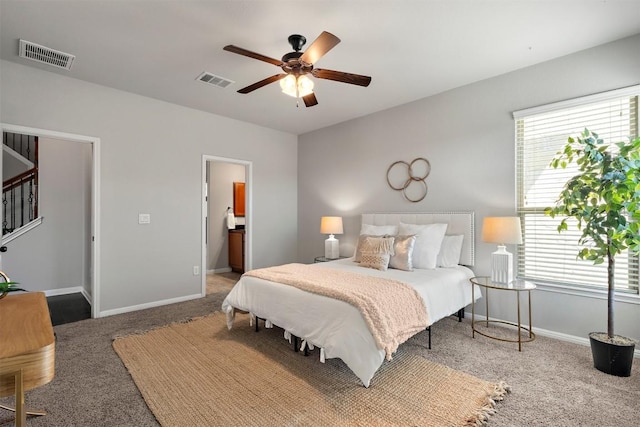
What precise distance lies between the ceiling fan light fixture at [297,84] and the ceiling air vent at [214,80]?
4.02ft

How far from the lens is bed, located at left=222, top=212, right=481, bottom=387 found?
2.05 meters

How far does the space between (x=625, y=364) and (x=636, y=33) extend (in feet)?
8.87

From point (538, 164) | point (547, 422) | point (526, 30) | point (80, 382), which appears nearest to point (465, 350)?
point (547, 422)

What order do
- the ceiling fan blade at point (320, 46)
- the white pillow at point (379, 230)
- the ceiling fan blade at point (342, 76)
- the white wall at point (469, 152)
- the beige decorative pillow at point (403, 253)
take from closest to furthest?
the ceiling fan blade at point (320, 46) → the ceiling fan blade at point (342, 76) → the white wall at point (469, 152) → the beige decorative pillow at point (403, 253) → the white pillow at point (379, 230)

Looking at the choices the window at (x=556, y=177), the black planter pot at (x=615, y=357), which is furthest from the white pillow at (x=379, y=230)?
the black planter pot at (x=615, y=357)

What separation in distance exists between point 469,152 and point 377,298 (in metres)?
2.32

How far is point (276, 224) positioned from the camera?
18.0 feet

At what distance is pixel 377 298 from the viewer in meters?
2.23

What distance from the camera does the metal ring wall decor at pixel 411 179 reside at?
3969mm

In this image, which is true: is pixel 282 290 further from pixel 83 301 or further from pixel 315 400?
pixel 83 301

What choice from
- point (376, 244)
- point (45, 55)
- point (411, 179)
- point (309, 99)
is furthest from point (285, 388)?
point (45, 55)

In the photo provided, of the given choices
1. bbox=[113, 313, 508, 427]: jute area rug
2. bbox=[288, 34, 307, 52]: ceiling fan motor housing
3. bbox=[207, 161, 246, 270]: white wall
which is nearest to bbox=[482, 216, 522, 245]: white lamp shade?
bbox=[113, 313, 508, 427]: jute area rug

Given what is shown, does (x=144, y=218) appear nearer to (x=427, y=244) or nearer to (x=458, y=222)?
(x=427, y=244)

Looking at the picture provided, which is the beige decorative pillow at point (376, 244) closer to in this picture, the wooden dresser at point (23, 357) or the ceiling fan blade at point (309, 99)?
the ceiling fan blade at point (309, 99)
